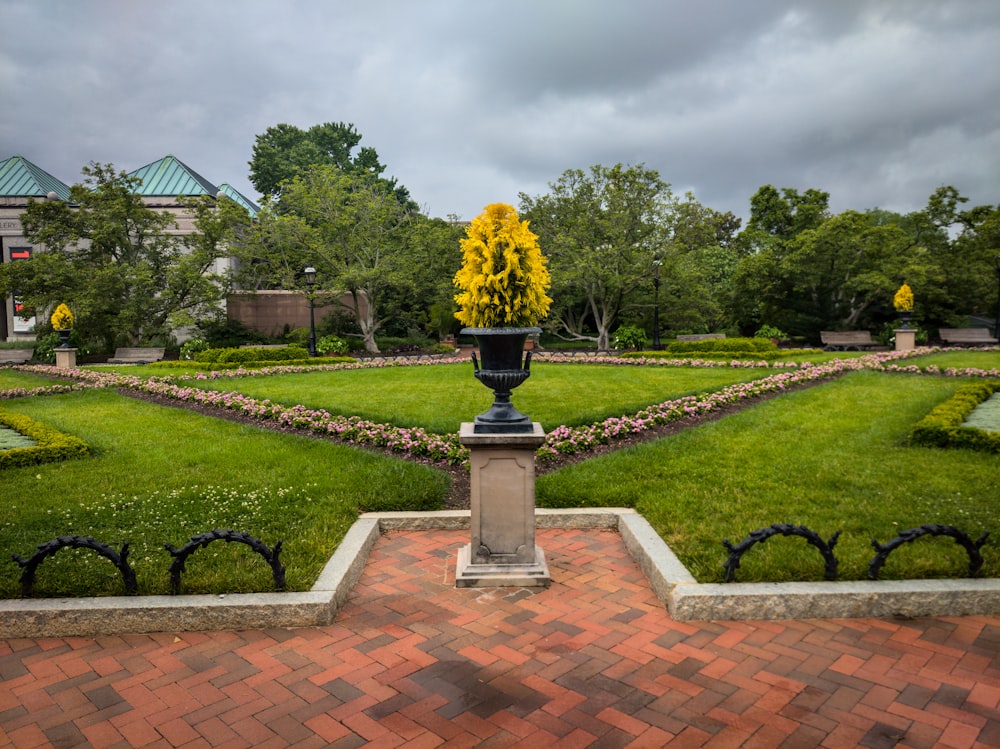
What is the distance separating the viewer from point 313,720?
10.4 ft

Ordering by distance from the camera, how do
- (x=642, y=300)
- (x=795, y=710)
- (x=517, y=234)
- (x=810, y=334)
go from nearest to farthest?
(x=795, y=710) → (x=517, y=234) → (x=642, y=300) → (x=810, y=334)

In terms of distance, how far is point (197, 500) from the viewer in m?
6.27

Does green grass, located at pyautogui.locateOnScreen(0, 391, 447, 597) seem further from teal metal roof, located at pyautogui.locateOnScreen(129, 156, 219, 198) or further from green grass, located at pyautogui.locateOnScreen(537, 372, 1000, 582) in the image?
teal metal roof, located at pyautogui.locateOnScreen(129, 156, 219, 198)

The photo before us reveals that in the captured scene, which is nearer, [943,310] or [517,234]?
[517,234]

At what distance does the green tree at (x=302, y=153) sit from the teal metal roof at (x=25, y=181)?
35.9 ft

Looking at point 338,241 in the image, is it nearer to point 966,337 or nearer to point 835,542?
point 966,337

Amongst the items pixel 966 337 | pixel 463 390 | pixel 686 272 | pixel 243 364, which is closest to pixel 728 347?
pixel 686 272

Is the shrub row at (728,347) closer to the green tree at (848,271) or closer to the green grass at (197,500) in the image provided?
the green tree at (848,271)

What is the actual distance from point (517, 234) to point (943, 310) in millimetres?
28170

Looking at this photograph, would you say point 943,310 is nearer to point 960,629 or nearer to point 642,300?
point 642,300

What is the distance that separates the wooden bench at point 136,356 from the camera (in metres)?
23.9

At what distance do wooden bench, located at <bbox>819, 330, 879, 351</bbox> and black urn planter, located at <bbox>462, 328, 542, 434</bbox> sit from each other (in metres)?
23.9

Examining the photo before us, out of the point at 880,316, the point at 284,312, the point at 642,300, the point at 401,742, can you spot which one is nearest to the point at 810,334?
the point at 880,316

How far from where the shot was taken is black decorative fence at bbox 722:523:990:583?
421 cm
